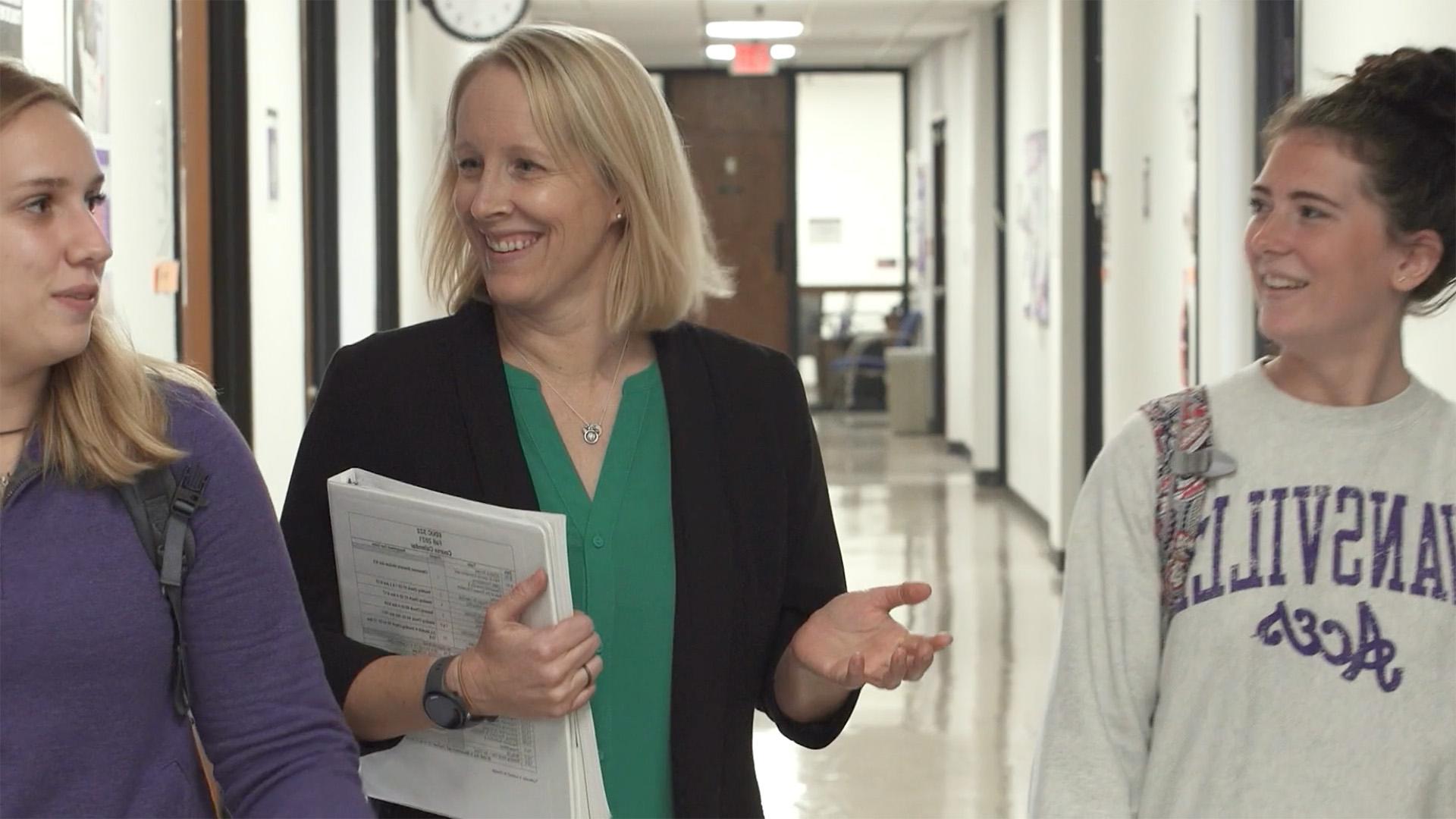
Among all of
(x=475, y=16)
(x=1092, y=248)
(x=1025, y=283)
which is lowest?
(x=1025, y=283)

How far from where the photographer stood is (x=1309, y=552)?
1.74 m

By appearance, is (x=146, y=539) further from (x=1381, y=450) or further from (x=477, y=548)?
(x=1381, y=450)

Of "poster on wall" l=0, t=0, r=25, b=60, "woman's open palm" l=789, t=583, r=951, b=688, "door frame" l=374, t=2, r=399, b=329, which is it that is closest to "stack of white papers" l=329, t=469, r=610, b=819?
"woman's open palm" l=789, t=583, r=951, b=688

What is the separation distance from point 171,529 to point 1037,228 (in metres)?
8.13

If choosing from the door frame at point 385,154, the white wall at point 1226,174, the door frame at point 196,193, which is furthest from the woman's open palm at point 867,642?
the door frame at point 385,154

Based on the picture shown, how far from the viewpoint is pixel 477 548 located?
5.32 feet

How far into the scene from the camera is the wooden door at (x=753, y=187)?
16.1m

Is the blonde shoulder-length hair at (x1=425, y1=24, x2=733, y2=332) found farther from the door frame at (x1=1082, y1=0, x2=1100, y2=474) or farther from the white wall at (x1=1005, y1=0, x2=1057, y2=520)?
the white wall at (x1=1005, y1=0, x2=1057, y2=520)

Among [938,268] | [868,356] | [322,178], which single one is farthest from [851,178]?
[322,178]

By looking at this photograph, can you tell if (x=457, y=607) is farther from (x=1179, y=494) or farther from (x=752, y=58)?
(x=752, y=58)

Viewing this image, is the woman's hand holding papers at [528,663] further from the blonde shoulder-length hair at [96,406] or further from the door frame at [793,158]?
the door frame at [793,158]

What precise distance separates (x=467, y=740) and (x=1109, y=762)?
0.66 metres

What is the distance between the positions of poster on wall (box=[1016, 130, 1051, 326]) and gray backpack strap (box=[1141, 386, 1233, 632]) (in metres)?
6.64

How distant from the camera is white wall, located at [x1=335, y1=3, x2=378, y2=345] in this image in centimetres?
677
